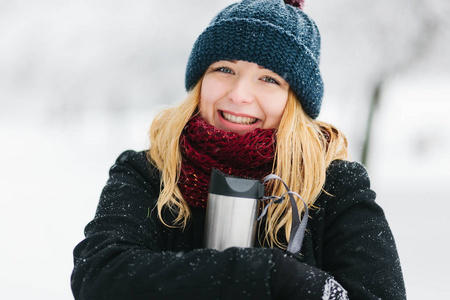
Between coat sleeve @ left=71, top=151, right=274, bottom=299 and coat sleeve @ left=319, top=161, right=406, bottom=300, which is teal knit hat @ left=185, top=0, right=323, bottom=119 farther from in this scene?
coat sleeve @ left=71, top=151, right=274, bottom=299

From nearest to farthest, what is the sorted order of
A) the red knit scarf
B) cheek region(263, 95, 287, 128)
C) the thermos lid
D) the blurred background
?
1. the thermos lid
2. the red knit scarf
3. cheek region(263, 95, 287, 128)
4. the blurred background

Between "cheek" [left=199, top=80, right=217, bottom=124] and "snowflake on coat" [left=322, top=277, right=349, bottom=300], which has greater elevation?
"cheek" [left=199, top=80, right=217, bottom=124]

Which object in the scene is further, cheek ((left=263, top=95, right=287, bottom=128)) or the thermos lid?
cheek ((left=263, top=95, right=287, bottom=128))

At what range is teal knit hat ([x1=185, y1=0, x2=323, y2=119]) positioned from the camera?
157 cm

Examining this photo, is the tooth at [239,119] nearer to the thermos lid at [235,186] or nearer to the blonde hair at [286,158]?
the blonde hair at [286,158]

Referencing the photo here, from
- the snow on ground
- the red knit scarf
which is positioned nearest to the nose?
the red knit scarf

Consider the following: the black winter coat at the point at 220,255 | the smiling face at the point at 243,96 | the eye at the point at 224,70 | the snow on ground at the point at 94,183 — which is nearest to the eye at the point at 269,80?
the smiling face at the point at 243,96

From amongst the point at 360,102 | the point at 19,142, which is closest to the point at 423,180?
the point at 360,102

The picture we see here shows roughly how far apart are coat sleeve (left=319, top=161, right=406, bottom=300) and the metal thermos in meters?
0.29

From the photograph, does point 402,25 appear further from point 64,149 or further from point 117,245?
point 64,149

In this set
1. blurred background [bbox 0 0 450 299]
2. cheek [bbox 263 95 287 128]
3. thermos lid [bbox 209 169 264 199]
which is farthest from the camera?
blurred background [bbox 0 0 450 299]

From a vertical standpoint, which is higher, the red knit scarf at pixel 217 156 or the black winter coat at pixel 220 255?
the red knit scarf at pixel 217 156

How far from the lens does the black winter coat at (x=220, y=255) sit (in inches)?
43.0

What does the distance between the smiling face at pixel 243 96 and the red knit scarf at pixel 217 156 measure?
3.0 inches
